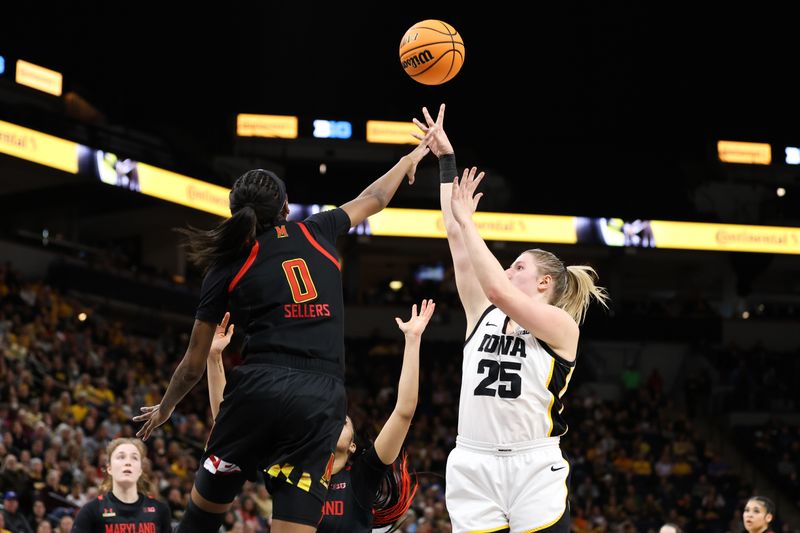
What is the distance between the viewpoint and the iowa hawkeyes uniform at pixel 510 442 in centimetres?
500

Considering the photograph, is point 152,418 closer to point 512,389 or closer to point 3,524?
point 512,389

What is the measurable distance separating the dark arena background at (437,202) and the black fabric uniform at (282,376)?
11.9 m

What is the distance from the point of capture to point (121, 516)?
661 centimetres

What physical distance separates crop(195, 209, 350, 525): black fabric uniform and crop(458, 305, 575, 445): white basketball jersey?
2.67ft

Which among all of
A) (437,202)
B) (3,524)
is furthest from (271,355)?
(437,202)

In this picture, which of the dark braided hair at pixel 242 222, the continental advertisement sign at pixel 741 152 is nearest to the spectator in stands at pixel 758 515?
the dark braided hair at pixel 242 222

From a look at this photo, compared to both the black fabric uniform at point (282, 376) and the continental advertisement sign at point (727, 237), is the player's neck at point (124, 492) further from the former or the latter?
the continental advertisement sign at point (727, 237)

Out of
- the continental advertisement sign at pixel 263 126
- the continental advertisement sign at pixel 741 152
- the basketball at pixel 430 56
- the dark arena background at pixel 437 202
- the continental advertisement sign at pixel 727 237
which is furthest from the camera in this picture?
the continental advertisement sign at pixel 741 152

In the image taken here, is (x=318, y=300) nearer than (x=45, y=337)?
Yes

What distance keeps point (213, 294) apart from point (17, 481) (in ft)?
30.7

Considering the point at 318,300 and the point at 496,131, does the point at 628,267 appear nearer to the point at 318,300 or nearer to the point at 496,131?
the point at 496,131

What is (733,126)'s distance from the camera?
3938 centimetres

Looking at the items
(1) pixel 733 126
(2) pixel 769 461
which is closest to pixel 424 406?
(2) pixel 769 461

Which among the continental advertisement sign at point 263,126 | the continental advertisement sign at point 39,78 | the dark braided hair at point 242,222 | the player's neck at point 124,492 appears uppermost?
the continental advertisement sign at point 263,126
